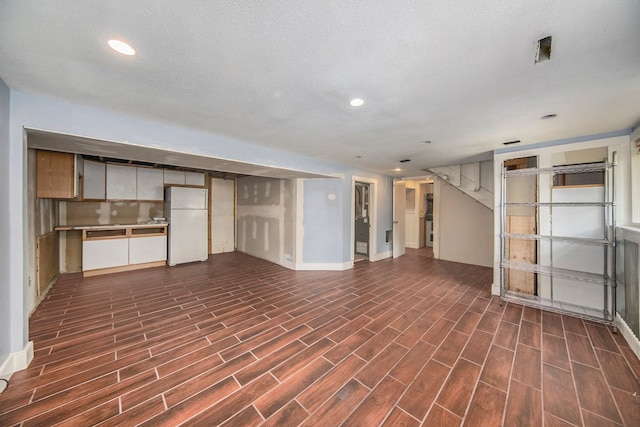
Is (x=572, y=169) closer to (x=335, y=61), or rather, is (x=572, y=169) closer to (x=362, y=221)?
(x=335, y=61)

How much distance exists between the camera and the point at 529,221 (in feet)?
11.0

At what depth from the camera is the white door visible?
6.36 m

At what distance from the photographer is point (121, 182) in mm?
4836

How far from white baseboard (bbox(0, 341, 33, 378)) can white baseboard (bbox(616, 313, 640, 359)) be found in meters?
5.22

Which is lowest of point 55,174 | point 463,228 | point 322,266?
point 322,266

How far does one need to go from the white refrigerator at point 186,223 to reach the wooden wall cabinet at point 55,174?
2.27 meters

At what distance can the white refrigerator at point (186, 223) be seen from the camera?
16.9ft

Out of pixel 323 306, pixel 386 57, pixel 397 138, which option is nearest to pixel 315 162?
pixel 397 138

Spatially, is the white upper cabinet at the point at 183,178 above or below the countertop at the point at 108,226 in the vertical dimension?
above

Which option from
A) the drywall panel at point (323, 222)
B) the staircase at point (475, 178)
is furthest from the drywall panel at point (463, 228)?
the drywall panel at point (323, 222)

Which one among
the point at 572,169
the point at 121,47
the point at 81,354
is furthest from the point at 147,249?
the point at 572,169

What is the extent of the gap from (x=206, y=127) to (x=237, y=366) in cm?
247

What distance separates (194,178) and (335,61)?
5.43 m

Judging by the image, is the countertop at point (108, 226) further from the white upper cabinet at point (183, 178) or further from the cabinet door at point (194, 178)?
the cabinet door at point (194, 178)
